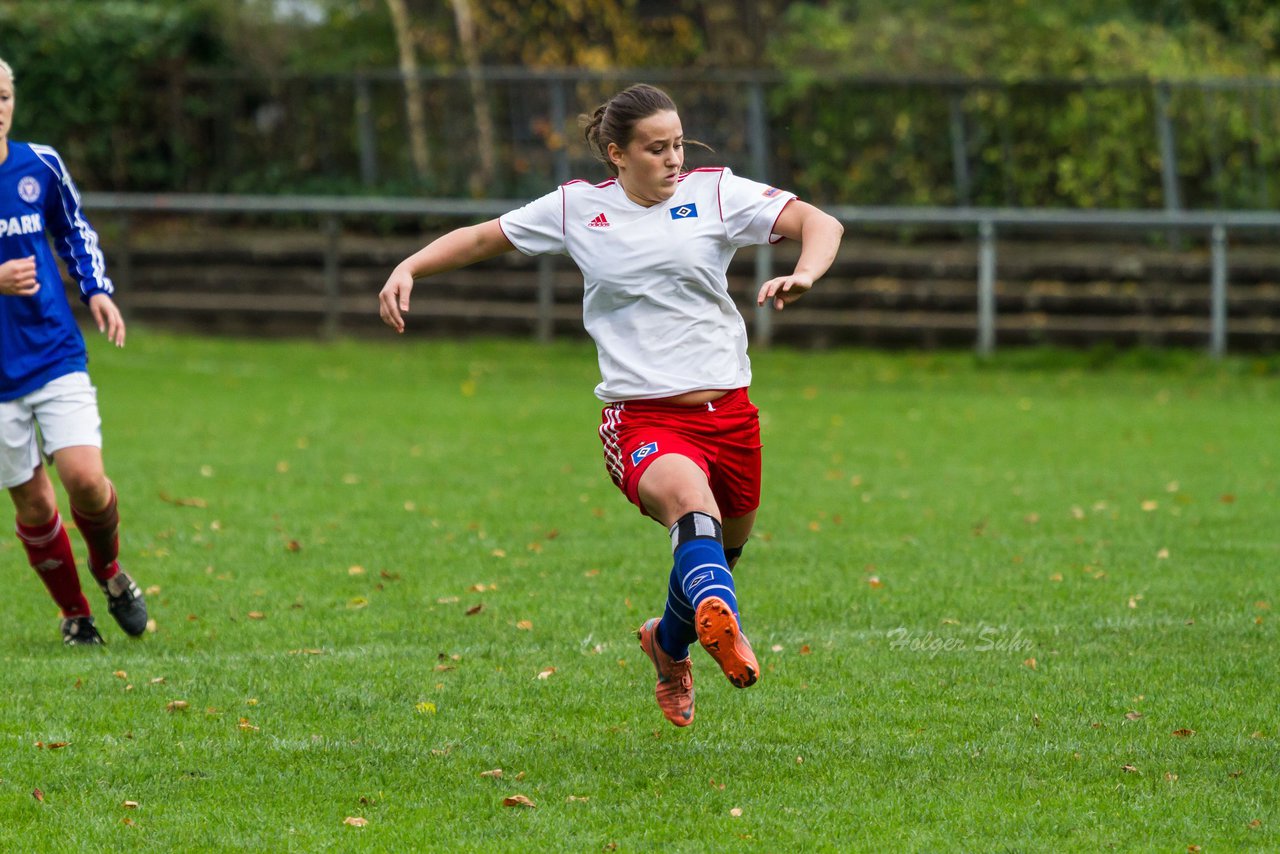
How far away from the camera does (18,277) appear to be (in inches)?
233

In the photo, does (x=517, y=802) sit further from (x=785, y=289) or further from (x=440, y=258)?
(x=440, y=258)

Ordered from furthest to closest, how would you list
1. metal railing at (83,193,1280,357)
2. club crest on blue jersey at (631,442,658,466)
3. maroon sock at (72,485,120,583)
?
metal railing at (83,193,1280,357) → maroon sock at (72,485,120,583) → club crest on blue jersey at (631,442,658,466)

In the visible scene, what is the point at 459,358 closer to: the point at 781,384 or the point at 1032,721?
the point at 781,384

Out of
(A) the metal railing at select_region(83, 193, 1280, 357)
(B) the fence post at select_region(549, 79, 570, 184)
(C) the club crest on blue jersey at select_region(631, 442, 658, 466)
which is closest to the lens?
(C) the club crest on blue jersey at select_region(631, 442, 658, 466)

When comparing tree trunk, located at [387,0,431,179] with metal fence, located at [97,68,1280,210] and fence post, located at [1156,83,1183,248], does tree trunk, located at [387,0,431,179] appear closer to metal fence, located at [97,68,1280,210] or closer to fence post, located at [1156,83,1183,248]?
metal fence, located at [97,68,1280,210]

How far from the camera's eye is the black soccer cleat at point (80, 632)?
6.67 m

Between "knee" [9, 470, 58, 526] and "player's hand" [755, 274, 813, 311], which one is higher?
"player's hand" [755, 274, 813, 311]

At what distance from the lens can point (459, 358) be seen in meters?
19.5

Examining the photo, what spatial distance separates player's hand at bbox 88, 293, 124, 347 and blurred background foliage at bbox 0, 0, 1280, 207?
15.0 meters

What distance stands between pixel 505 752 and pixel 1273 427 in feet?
33.4

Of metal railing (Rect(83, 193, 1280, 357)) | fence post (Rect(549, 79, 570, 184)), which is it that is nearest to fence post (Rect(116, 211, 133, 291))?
metal railing (Rect(83, 193, 1280, 357))

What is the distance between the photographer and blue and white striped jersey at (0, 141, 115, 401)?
6312 mm

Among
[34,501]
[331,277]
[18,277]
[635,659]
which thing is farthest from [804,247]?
[331,277]

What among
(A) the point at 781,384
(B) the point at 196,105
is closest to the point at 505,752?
→ (A) the point at 781,384
